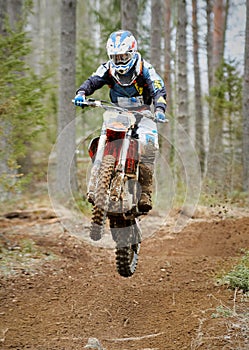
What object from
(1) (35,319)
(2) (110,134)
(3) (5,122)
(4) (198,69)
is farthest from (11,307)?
(4) (198,69)

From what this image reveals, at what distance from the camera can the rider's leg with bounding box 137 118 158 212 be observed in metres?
5.92

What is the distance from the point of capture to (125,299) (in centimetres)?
654

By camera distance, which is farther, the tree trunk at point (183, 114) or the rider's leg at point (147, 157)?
the tree trunk at point (183, 114)

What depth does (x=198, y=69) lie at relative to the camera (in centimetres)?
2188

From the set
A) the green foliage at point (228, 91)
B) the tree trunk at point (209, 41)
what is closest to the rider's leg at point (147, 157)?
the green foliage at point (228, 91)

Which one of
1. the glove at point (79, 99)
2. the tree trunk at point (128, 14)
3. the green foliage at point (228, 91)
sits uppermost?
the tree trunk at point (128, 14)

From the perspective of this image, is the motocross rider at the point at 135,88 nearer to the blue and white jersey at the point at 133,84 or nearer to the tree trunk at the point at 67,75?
the blue and white jersey at the point at 133,84

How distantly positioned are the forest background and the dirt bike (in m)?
2.65

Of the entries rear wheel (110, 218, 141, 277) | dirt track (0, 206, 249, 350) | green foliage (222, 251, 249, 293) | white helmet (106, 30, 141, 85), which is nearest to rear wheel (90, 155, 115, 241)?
rear wheel (110, 218, 141, 277)

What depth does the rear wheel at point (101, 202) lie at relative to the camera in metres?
5.43

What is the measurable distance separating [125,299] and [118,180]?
191 cm

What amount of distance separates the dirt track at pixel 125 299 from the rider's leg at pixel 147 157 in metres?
1.36

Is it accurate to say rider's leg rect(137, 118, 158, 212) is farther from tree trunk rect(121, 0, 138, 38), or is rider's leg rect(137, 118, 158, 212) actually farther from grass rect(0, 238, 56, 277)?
tree trunk rect(121, 0, 138, 38)

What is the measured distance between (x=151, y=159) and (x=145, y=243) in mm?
4385
